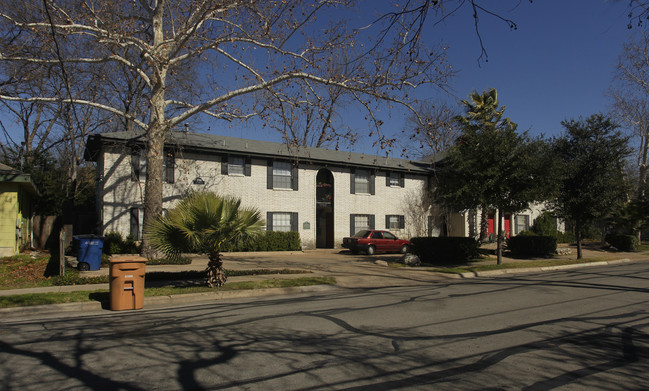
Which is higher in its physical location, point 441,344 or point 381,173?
point 381,173

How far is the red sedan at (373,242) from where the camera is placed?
81.7 feet

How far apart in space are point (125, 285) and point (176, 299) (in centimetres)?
141

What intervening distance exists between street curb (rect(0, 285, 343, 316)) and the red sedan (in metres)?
11.8

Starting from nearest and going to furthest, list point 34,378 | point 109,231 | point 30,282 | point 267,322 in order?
1. point 34,378
2. point 267,322
3. point 30,282
4. point 109,231

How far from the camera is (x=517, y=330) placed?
6.82 metres

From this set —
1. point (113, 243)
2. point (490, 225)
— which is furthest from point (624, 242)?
point (113, 243)

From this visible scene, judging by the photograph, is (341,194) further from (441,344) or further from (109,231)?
(441,344)

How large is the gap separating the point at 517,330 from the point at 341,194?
→ 21477 millimetres

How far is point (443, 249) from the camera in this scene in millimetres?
20047

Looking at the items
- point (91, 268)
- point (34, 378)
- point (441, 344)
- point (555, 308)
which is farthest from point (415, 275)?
point (34, 378)

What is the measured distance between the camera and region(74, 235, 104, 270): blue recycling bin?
1465cm

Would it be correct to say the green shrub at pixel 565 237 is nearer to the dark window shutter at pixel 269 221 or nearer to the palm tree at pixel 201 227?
the dark window shutter at pixel 269 221

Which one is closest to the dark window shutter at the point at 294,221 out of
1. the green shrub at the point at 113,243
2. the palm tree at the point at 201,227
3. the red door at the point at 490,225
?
the green shrub at the point at 113,243

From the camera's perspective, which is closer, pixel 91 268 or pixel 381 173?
pixel 91 268
